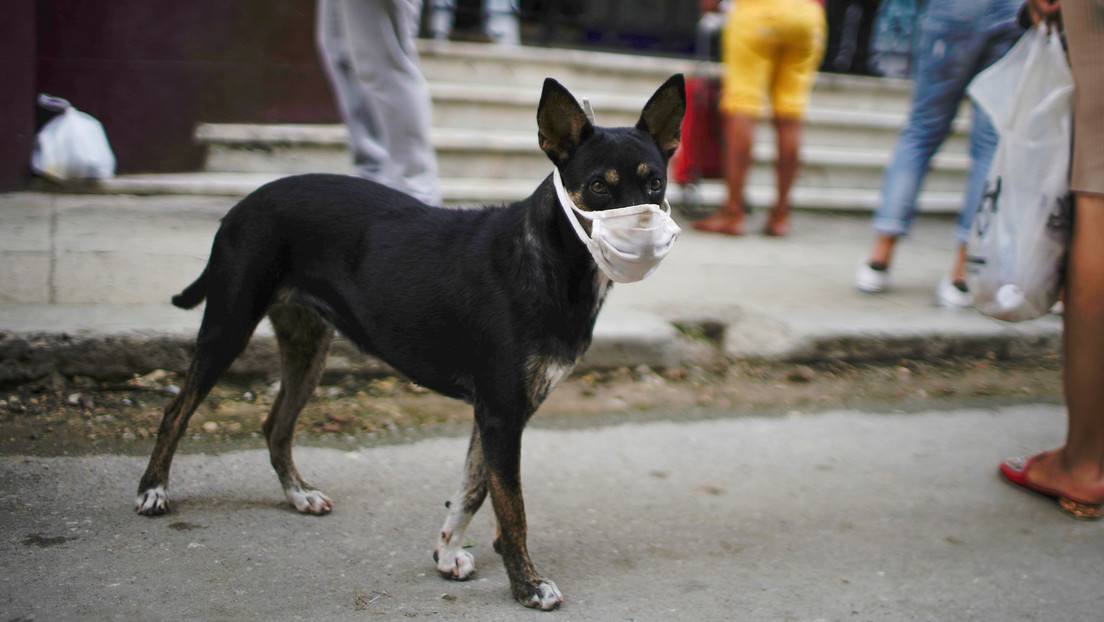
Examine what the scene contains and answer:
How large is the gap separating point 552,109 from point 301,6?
180 inches

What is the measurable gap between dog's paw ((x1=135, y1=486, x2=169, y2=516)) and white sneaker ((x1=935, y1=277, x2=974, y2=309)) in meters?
4.21

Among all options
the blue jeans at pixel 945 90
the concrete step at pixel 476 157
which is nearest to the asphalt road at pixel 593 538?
the blue jeans at pixel 945 90

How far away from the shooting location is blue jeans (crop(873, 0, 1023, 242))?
4684 millimetres

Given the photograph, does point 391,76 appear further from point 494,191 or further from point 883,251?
point 883,251

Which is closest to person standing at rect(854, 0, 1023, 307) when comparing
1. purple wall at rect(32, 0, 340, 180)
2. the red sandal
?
the red sandal

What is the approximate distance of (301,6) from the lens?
607 cm

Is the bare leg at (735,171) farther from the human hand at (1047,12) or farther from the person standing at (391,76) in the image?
the human hand at (1047,12)

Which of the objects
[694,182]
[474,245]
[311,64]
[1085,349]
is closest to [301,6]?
[311,64]

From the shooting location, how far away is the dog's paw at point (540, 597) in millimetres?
2283

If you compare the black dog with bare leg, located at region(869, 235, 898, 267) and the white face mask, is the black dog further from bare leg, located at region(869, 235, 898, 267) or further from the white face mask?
bare leg, located at region(869, 235, 898, 267)

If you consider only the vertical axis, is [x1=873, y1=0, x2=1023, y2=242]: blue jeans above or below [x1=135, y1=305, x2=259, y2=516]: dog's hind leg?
above

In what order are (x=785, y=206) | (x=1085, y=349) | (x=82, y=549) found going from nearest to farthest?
(x=82, y=549) < (x=1085, y=349) < (x=785, y=206)

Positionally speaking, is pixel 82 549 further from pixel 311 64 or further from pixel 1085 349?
pixel 311 64

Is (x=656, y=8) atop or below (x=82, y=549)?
atop
